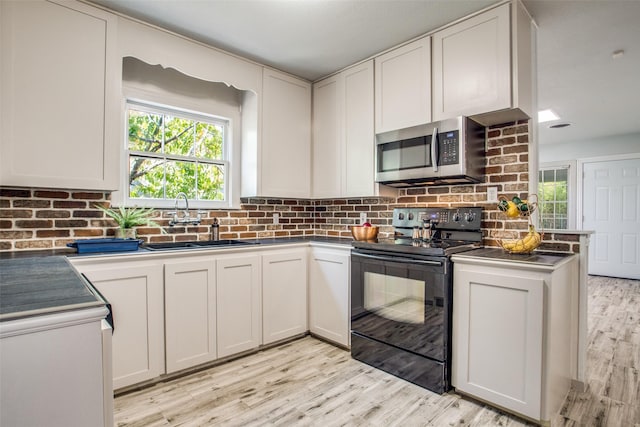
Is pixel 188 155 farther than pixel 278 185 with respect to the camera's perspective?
No

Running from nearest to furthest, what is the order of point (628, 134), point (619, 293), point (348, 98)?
point (348, 98), point (619, 293), point (628, 134)

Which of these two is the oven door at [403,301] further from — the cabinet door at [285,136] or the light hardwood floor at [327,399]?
the cabinet door at [285,136]

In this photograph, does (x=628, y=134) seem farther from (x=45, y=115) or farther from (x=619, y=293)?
(x=45, y=115)

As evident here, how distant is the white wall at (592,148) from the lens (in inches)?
223

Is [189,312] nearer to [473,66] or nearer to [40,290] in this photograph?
[40,290]

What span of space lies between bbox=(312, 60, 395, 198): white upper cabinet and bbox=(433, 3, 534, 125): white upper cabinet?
2.09 ft

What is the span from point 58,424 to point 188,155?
241 cm

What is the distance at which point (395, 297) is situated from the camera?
2.33m

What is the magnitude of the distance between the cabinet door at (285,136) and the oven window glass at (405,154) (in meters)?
0.83

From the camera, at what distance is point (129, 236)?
2365 mm

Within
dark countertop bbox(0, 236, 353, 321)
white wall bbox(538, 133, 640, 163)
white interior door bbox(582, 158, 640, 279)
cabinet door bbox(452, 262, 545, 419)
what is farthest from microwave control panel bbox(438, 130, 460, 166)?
white interior door bbox(582, 158, 640, 279)

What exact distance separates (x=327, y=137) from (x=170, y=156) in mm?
1384

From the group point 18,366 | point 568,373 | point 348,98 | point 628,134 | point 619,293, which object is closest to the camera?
point 18,366

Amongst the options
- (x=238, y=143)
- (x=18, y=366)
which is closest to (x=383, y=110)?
(x=238, y=143)
